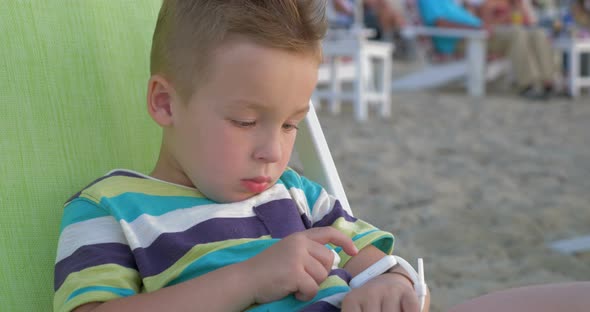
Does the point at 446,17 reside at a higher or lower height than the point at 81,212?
lower

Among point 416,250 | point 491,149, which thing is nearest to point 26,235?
point 416,250

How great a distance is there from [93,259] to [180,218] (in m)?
0.14

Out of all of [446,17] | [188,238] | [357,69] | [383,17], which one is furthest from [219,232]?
[383,17]

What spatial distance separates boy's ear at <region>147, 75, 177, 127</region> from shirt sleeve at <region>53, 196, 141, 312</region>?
0.53 feet

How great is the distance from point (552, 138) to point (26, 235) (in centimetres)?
498

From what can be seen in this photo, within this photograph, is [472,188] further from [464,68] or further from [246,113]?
[464,68]

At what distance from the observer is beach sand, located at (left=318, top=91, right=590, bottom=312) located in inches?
109

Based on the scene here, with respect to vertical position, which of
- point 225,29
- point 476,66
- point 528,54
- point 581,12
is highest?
point 225,29

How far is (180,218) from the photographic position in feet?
3.53

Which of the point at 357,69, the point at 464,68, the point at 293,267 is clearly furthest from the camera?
the point at 464,68

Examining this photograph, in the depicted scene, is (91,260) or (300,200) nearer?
(91,260)

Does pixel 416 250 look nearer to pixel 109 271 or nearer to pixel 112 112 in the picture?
pixel 112 112

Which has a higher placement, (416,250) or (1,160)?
(1,160)

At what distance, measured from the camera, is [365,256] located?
114 cm
